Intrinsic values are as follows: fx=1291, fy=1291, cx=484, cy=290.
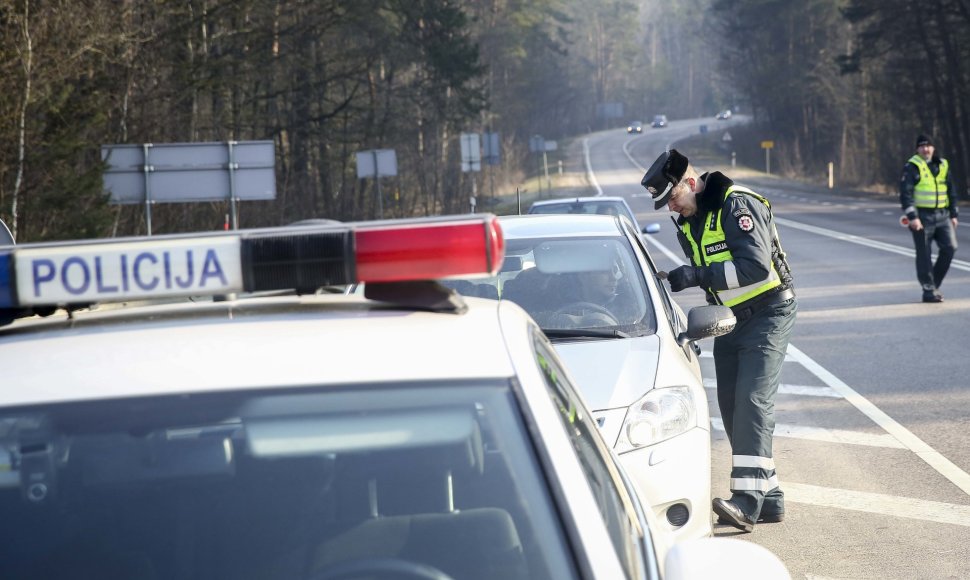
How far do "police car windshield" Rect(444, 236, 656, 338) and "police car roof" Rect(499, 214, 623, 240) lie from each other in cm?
7

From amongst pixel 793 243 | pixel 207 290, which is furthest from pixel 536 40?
pixel 207 290

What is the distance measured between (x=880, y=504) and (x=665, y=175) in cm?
207

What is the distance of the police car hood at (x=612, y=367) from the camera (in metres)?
5.71

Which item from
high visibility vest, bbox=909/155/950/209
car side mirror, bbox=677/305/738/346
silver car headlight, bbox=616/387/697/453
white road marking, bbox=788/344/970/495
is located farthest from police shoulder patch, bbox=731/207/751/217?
high visibility vest, bbox=909/155/950/209

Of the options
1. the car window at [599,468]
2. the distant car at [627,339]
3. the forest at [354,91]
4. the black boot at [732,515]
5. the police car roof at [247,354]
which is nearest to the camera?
the police car roof at [247,354]

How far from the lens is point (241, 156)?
23781mm

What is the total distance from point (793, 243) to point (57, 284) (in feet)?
90.0

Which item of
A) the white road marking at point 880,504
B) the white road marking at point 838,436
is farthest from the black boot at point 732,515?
the white road marking at point 838,436

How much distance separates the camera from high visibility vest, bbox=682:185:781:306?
6.57 m

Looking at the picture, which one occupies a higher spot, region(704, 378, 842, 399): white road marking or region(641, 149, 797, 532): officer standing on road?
region(641, 149, 797, 532): officer standing on road

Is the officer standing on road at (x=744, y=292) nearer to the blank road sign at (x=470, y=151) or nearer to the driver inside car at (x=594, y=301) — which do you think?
the driver inside car at (x=594, y=301)

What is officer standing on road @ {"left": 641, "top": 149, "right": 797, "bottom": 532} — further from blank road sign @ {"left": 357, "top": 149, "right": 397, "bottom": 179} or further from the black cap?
blank road sign @ {"left": 357, "top": 149, "right": 397, "bottom": 179}

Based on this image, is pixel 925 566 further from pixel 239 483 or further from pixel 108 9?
pixel 108 9

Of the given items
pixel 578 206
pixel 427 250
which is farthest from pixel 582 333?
pixel 578 206
